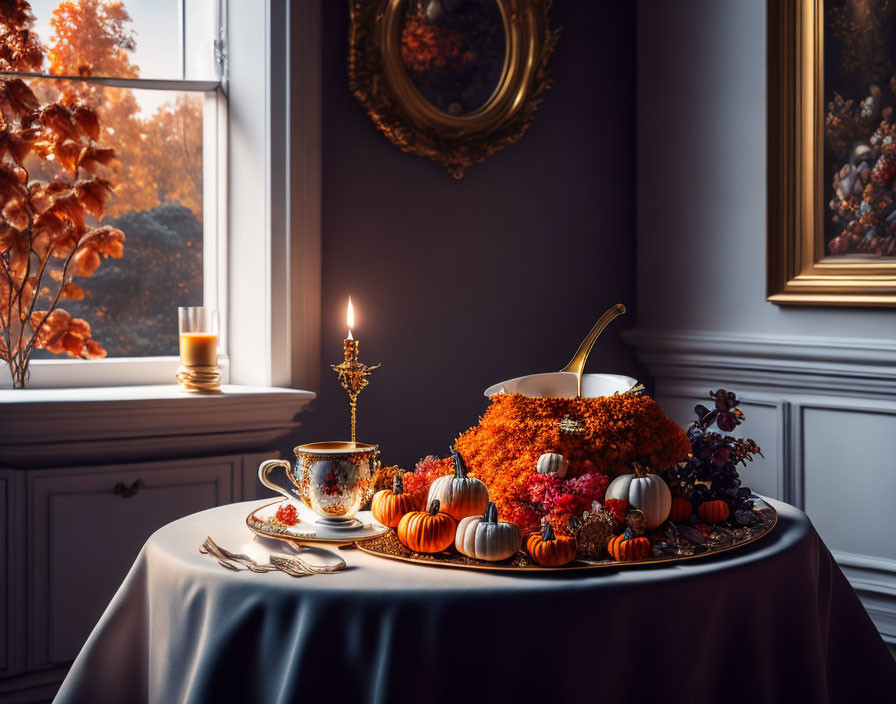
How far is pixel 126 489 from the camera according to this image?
2.51 m

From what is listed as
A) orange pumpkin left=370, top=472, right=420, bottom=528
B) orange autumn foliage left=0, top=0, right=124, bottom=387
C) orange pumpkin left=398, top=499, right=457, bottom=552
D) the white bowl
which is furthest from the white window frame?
orange pumpkin left=398, top=499, right=457, bottom=552

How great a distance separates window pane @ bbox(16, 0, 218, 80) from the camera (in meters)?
2.63

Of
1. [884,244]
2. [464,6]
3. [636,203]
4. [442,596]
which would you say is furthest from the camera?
[636,203]

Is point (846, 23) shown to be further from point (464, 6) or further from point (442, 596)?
→ point (442, 596)

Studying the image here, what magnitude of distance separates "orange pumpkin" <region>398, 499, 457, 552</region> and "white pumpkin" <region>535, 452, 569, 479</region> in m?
0.17

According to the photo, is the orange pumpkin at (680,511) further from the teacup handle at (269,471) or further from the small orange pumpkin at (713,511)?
the teacup handle at (269,471)

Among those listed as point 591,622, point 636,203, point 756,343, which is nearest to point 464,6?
point 636,203

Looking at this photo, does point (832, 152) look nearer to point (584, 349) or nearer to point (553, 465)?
point (584, 349)

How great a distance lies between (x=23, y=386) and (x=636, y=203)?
231 cm

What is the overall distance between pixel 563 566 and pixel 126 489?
1663 mm

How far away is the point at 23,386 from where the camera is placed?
8.51 ft

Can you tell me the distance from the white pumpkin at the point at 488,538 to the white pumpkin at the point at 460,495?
65 mm

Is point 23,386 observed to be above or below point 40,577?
above

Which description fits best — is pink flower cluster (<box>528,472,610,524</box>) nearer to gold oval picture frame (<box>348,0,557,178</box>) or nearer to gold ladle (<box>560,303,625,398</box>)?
gold ladle (<box>560,303,625,398</box>)
